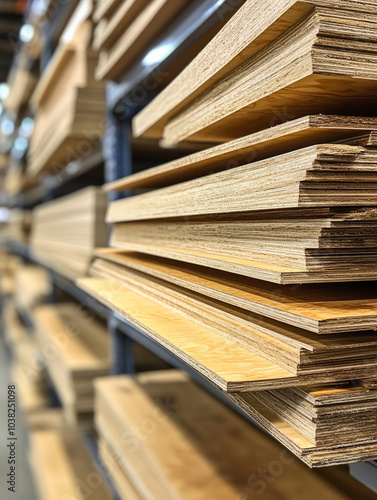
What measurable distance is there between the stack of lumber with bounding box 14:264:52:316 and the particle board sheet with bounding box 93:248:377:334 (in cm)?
326

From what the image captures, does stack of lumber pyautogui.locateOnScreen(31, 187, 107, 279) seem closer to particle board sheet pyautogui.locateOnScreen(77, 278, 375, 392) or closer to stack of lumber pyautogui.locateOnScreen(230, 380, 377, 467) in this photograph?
particle board sheet pyautogui.locateOnScreen(77, 278, 375, 392)

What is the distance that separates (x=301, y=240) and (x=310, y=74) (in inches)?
8.4

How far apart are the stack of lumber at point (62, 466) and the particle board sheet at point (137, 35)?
162 centimetres

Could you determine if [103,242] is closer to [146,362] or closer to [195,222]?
[146,362]

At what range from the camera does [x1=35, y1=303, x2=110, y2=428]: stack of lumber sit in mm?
2268

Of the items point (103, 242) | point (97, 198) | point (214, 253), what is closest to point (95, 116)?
point (97, 198)

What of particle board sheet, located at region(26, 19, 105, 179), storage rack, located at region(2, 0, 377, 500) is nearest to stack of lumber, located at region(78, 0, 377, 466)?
storage rack, located at region(2, 0, 377, 500)

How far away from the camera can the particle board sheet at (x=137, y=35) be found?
123 centimetres

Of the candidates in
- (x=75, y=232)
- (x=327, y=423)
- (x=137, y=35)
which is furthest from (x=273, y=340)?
(x=75, y=232)

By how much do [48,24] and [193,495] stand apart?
3173 mm

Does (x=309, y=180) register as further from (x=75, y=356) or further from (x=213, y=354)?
(x=75, y=356)

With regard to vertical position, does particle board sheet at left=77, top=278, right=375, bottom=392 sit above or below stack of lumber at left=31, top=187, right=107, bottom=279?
below

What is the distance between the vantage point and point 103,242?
204 cm

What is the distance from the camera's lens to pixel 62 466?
259 cm
